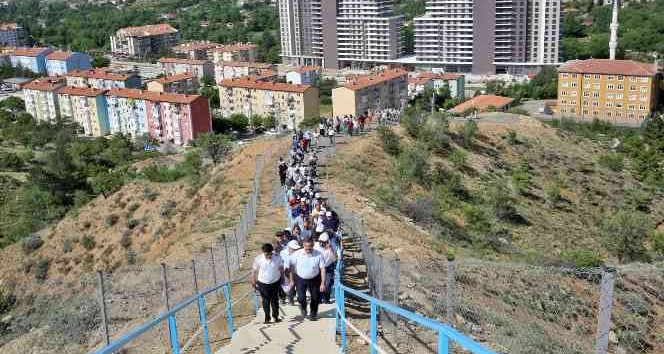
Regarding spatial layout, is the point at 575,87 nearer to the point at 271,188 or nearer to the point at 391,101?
the point at 391,101

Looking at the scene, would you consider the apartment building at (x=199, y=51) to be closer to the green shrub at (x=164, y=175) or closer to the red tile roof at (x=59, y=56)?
the red tile roof at (x=59, y=56)

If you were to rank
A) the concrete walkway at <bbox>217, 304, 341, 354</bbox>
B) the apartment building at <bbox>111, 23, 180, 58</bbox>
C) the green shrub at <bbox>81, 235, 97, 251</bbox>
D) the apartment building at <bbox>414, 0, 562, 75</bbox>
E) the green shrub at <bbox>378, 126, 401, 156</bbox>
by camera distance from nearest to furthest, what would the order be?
1. the concrete walkway at <bbox>217, 304, 341, 354</bbox>
2. the green shrub at <bbox>81, 235, 97, 251</bbox>
3. the green shrub at <bbox>378, 126, 401, 156</bbox>
4. the apartment building at <bbox>414, 0, 562, 75</bbox>
5. the apartment building at <bbox>111, 23, 180, 58</bbox>

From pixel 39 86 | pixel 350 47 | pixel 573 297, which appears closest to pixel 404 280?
pixel 573 297

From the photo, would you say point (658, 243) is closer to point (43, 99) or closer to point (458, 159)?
point (458, 159)

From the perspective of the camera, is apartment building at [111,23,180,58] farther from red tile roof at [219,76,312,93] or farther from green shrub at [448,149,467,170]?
green shrub at [448,149,467,170]

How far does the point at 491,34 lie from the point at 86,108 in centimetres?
4973

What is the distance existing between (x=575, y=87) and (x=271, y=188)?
5083cm

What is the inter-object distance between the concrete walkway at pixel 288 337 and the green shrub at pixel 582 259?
11488 millimetres

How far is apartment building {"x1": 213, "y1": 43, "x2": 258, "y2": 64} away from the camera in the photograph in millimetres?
110625

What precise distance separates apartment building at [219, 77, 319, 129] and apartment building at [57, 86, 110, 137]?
505 inches

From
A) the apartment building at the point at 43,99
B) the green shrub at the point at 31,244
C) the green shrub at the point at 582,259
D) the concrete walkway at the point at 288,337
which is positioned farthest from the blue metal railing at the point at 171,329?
the apartment building at the point at 43,99

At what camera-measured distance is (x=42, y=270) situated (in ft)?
82.8

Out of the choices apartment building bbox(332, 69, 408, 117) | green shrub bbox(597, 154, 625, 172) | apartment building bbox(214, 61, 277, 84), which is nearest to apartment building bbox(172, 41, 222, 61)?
apartment building bbox(214, 61, 277, 84)

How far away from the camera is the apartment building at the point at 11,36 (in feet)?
449
